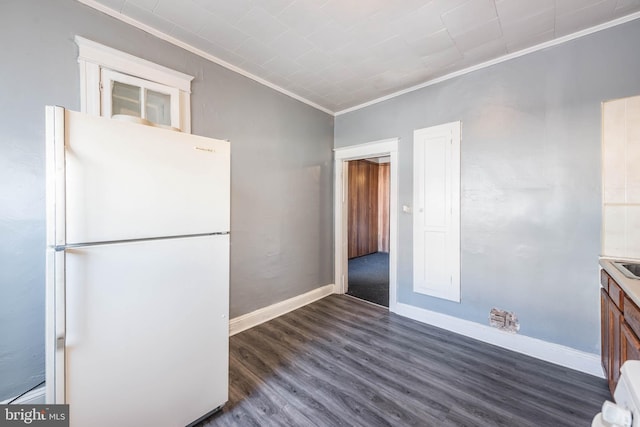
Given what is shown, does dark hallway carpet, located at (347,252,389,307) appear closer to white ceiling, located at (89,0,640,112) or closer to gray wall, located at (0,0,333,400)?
gray wall, located at (0,0,333,400)

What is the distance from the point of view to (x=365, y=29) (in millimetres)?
2006

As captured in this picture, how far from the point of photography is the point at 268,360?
216 cm

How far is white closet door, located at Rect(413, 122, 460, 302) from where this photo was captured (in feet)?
8.72

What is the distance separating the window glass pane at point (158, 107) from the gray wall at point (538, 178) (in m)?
2.72

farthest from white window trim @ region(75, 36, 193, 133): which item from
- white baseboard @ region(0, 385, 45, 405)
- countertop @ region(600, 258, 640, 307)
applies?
countertop @ region(600, 258, 640, 307)

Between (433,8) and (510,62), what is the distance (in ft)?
3.71

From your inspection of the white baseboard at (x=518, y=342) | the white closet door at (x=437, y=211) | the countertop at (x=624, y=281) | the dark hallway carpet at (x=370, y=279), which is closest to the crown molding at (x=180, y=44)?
the white closet door at (x=437, y=211)

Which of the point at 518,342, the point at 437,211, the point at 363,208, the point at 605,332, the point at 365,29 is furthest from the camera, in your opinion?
the point at 363,208

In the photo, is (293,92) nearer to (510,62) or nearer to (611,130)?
(510,62)

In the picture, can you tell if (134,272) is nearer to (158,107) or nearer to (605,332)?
(158,107)

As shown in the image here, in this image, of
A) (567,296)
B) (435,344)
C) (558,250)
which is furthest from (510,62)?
(435,344)

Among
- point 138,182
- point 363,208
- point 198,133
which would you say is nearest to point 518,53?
point 198,133

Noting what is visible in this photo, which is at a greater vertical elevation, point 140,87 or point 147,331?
point 140,87

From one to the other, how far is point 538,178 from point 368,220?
4684 mm
